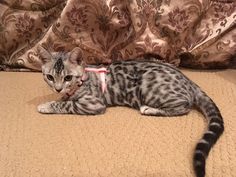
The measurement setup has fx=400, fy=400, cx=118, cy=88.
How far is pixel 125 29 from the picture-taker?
1.79 meters

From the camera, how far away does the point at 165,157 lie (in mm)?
1229

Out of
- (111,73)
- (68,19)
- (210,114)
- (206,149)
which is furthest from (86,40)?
(206,149)

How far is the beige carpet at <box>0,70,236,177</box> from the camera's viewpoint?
1.18 metres

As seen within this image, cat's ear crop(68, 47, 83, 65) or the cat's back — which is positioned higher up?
cat's ear crop(68, 47, 83, 65)

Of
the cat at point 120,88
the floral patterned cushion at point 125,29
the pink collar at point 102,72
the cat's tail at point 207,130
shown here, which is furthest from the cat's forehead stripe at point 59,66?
the cat's tail at point 207,130

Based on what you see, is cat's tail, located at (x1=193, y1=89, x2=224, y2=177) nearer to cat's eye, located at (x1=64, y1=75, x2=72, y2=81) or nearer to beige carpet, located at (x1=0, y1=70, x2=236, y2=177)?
beige carpet, located at (x1=0, y1=70, x2=236, y2=177)

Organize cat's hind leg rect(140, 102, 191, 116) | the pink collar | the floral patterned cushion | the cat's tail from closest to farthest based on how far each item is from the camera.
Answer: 1. the cat's tail
2. cat's hind leg rect(140, 102, 191, 116)
3. the pink collar
4. the floral patterned cushion

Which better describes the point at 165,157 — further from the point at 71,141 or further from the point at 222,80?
the point at 222,80

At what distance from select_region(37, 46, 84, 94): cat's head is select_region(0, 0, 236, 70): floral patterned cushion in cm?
31

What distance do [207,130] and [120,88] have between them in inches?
15.4

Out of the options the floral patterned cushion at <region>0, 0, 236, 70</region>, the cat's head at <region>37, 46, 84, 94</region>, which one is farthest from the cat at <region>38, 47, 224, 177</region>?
the floral patterned cushion at <region>0, 0, 236, 70</region>

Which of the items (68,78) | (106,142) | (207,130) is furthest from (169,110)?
(68,78)

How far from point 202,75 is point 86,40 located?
0.55m

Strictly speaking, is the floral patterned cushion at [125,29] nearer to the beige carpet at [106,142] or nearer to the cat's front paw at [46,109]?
the beige carpet at [106,142]
